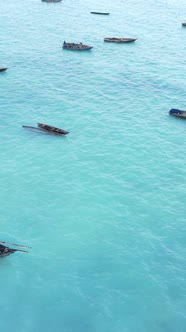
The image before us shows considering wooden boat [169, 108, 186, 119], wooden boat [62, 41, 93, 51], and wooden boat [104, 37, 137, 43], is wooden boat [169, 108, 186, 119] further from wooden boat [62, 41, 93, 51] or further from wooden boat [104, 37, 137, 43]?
wooden boat [104, 37, 137, 43]

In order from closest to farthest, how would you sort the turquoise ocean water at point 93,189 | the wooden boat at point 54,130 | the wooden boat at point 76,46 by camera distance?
1. the turquoise ocean water at point 93,189
2. the wooden boat at point 54,130
3. the wooden boat at point 76,46

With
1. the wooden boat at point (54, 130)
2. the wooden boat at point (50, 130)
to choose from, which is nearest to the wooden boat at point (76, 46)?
the wooden boat at point (50, 130)

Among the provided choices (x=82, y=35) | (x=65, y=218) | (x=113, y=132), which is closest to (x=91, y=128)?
(x=113, y=132)

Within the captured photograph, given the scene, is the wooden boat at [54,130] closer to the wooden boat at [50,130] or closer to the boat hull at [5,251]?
the wooden boat at [50,130]

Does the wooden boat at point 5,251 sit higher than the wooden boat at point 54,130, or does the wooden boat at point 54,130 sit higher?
the wooden boat at point 54,130

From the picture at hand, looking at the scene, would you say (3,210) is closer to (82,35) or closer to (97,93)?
(97,93)

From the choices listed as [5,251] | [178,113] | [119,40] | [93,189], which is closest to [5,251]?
[5,251]

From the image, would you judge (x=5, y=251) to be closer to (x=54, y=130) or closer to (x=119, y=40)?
(x=54, y=130)

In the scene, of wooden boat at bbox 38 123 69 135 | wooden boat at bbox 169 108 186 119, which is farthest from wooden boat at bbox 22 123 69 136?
wooden boat at bbox 169 108 186 119

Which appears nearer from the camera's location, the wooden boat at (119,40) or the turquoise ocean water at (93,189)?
the turquoise ocean water at (93,189)
